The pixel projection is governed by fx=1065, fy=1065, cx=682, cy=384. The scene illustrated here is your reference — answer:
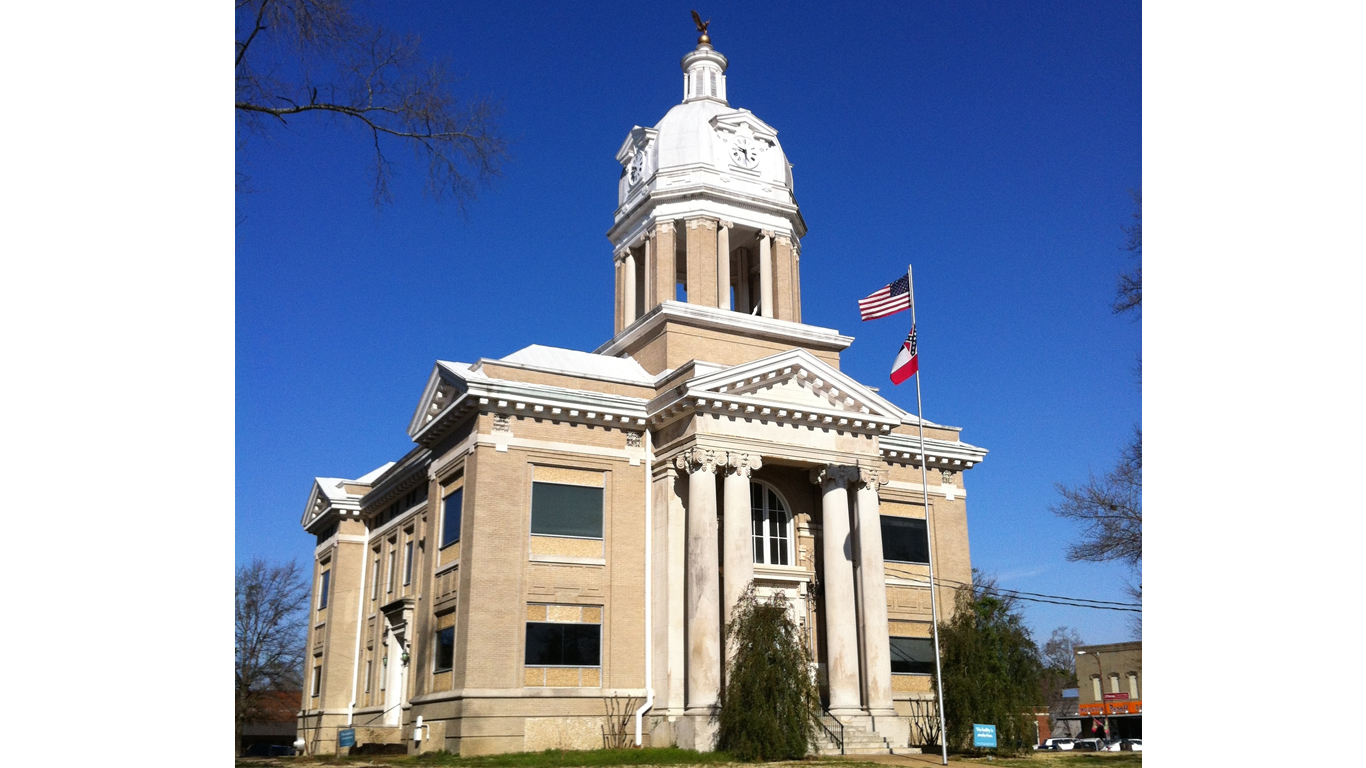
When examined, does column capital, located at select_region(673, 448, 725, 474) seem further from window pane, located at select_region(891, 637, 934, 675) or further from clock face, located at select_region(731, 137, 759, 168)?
clock face, located at select_region(731, 137, 759, 168)

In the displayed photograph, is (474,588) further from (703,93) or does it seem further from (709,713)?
(703,93)

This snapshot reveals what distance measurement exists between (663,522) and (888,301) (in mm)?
9069

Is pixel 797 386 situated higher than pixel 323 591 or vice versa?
pixel 797 386

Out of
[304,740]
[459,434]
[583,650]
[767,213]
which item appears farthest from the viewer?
[304,740]

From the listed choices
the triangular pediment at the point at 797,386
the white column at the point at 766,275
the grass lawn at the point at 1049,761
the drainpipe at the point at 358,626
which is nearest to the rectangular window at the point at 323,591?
the drainpipe at the point at 358,626

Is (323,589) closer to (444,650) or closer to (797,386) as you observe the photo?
(444,650)

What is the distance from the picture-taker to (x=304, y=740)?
41.8 metres

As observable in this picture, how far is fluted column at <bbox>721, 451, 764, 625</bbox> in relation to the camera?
29.1 meters

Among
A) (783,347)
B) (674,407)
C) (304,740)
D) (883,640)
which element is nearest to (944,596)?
(883,640)

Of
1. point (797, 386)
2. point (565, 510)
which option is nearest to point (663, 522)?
point (565, 510)

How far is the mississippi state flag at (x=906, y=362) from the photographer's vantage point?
96.9ft

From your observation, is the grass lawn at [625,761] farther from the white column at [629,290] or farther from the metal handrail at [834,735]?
the white column at [629,290]

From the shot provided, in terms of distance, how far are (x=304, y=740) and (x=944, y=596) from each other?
25276mm

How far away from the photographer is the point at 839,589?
30.9 m
